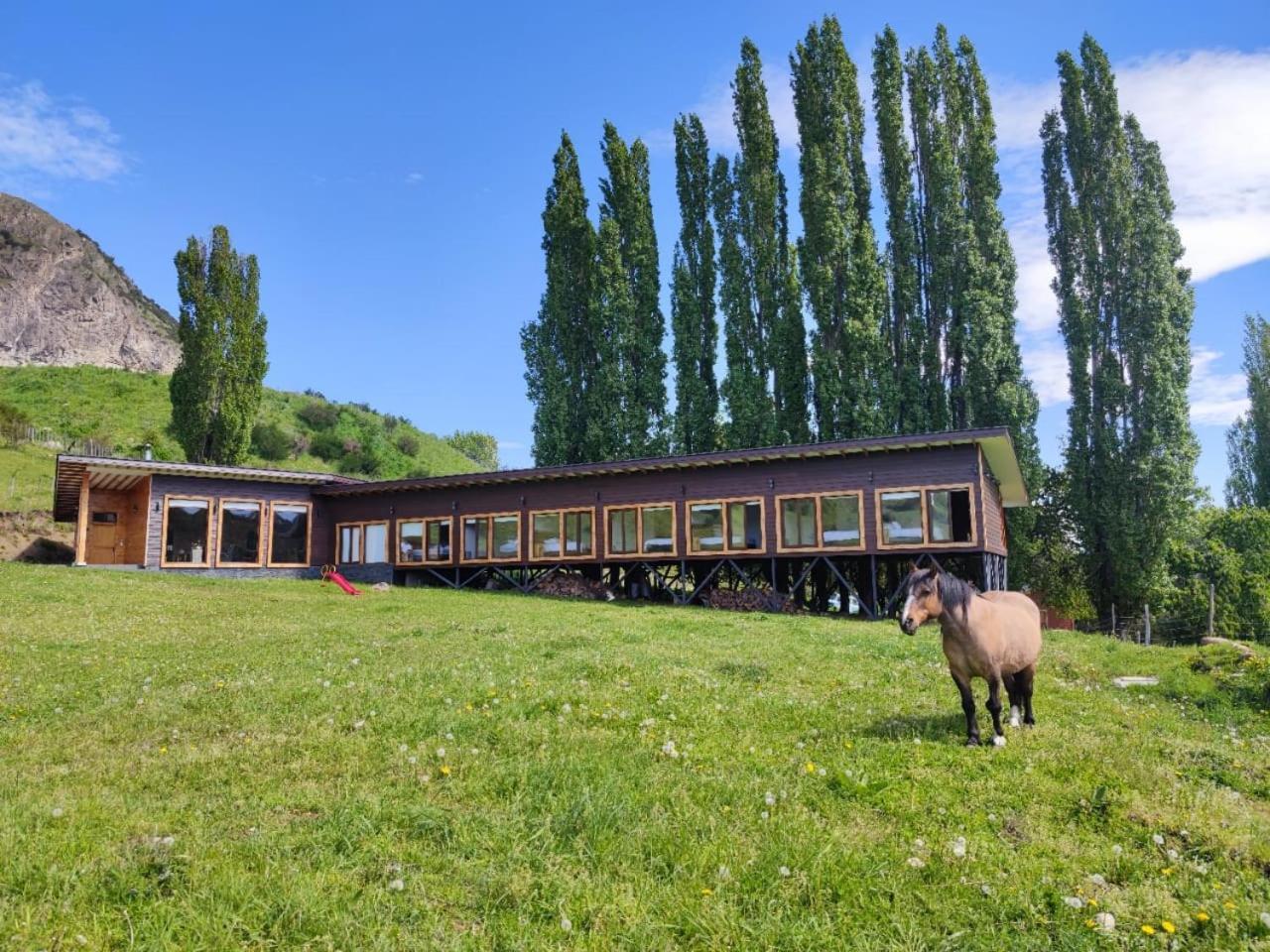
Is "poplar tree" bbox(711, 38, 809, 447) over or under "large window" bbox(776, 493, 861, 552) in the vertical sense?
over

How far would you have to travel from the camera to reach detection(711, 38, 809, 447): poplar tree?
39.6 metres

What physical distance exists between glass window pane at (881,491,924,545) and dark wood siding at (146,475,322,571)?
23973 millimetres

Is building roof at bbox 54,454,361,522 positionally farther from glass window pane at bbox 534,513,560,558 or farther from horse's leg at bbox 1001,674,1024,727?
horse's leg at bbox 1001,674,1024,727

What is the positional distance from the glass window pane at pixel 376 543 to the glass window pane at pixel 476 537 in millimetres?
4044

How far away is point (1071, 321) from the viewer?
3794 centimetres

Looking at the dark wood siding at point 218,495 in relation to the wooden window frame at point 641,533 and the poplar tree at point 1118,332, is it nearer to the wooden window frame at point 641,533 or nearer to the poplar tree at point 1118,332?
the wooden window frame at point 641,533

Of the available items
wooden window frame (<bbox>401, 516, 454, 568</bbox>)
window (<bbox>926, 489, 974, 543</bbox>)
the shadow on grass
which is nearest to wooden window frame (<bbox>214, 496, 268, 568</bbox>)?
wooden window frame (<bbox>401, 516, 454, 568</bbox>)

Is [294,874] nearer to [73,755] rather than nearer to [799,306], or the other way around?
[73,755]

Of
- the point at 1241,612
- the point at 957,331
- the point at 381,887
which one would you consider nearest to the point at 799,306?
the point at 957,331

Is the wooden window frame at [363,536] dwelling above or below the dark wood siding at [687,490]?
below

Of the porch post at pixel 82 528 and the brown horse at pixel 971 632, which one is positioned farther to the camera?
the porch post at pixel 82 528

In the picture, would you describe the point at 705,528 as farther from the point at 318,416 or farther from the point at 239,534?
the point at 318,416

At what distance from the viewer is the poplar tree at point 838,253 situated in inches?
1444

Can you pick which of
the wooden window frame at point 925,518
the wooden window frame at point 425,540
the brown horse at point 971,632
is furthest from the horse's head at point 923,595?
the wooden window frame at point 425,540
